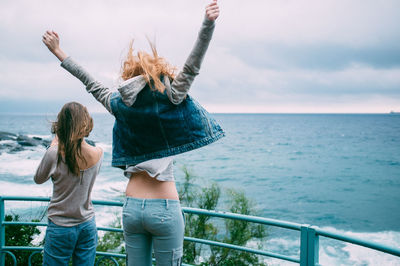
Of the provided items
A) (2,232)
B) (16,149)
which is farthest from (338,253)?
(16,149)

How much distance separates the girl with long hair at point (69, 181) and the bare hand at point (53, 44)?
38cm

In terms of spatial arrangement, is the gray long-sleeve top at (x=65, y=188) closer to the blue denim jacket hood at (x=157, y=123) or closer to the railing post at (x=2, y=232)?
the blue denim jacket hood at (x=157, y=123)

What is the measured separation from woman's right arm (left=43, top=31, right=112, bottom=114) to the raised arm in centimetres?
45

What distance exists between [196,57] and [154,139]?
45 centimetres

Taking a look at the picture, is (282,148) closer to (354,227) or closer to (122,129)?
(354,227)

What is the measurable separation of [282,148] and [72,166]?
2802 inches

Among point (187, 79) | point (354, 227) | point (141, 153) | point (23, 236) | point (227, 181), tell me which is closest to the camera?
point (187, 79)

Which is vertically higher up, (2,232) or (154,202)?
(154,202)

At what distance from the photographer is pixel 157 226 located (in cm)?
169

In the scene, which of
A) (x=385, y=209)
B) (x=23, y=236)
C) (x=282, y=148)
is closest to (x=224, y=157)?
→ (x=282, y=148)

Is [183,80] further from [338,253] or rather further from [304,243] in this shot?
[338,253]

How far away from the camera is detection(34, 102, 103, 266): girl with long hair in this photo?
86.9 inches

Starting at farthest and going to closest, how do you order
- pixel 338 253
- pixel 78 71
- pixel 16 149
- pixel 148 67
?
pixel 16 149, pixel 338 253, pixel 78 71, pixel 148 67

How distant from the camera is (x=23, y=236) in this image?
4.62 m
